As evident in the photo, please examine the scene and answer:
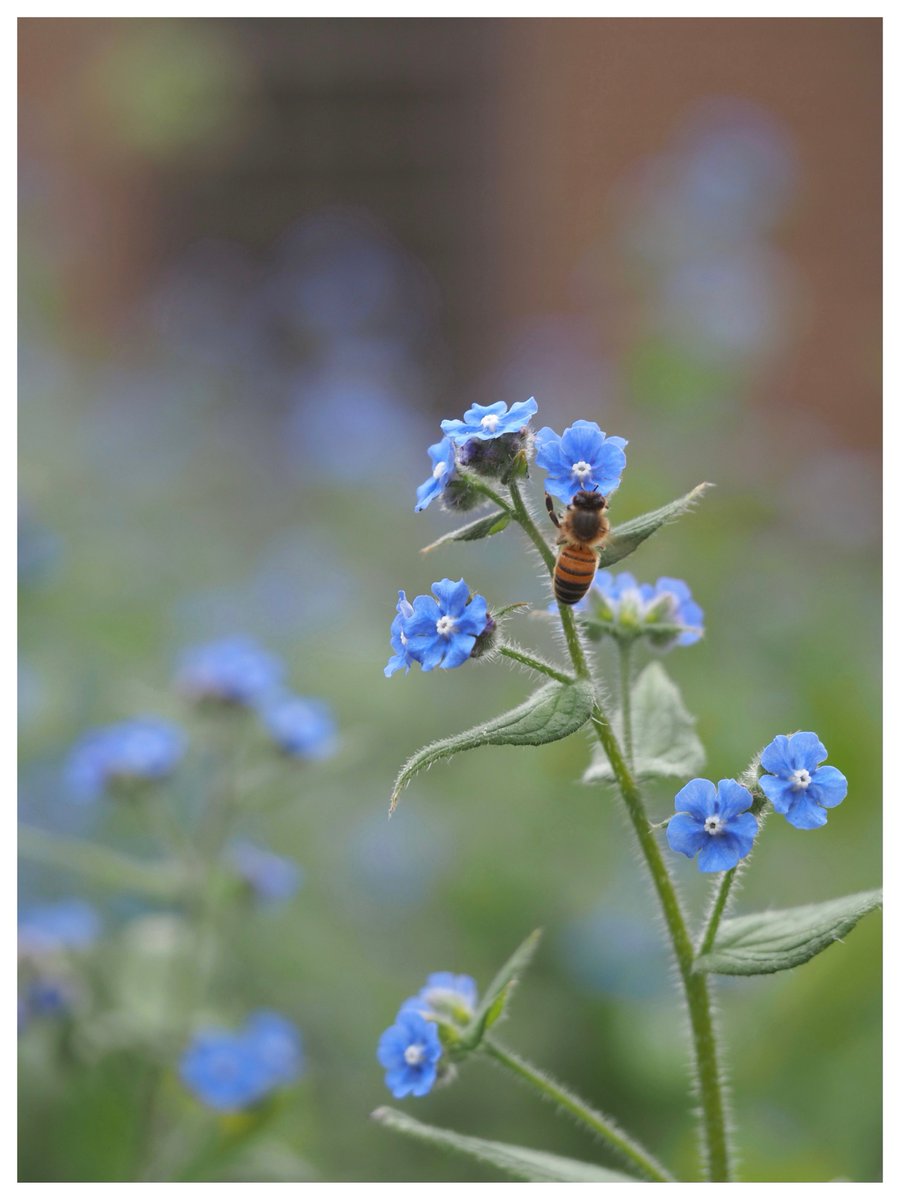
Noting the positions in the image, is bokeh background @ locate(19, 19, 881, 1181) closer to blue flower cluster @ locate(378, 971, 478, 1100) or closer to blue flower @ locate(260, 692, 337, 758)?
blue flower @ locate(260, 692, 337, 758)

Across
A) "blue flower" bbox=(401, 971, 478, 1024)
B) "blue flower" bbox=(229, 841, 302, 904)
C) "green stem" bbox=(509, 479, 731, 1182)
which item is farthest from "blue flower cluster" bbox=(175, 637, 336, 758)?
"green stem" bbox=(509, 479, 731, 1182)

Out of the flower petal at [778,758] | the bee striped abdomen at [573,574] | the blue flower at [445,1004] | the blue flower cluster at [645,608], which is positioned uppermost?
the blue flower cluster at [645,608]

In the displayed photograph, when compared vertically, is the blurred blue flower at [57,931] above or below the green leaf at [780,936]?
above

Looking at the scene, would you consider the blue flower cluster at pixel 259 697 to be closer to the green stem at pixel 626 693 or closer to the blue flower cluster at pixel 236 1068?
the blue flower cluster at pixel 236 1068

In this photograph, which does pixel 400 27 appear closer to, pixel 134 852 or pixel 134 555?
pixel 134 555

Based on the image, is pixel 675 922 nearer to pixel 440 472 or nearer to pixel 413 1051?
pixel 413 1051

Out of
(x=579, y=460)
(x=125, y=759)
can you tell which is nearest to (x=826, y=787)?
(x=579, y=460)

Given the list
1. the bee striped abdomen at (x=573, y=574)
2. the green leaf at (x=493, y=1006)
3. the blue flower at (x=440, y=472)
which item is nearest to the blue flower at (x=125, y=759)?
the green leaf at (x=493, y=1006)
